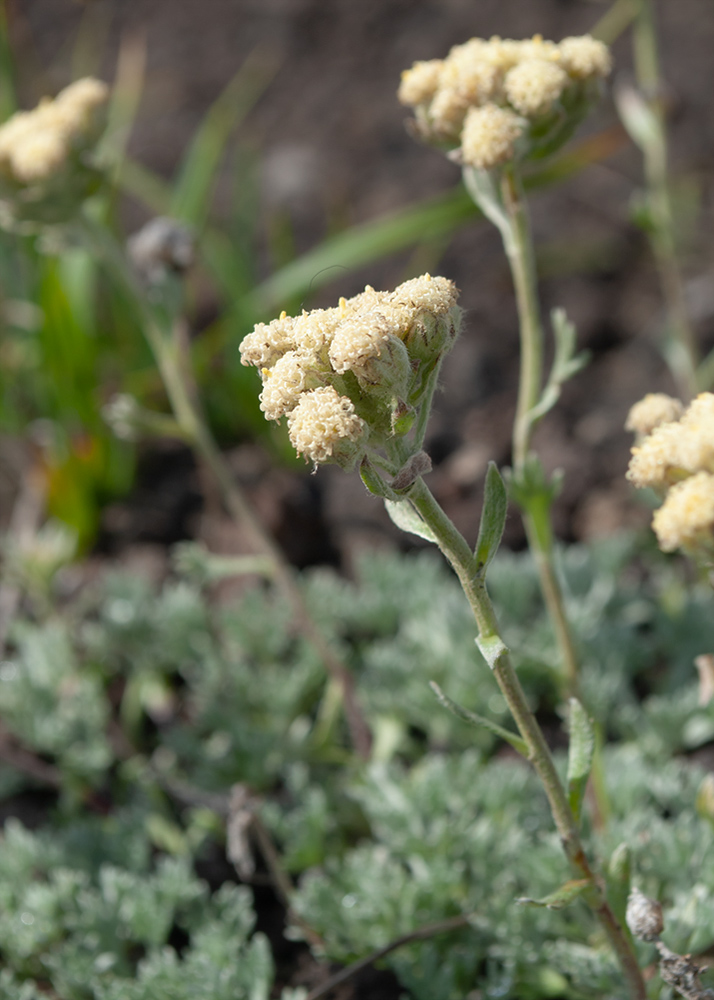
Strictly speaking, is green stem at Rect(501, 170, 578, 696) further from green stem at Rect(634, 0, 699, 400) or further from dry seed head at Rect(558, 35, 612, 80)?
green stem at Rect(634, 0, 699, 400)

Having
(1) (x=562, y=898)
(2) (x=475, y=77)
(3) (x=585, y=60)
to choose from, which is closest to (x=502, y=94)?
(2) (x=475, y=77)

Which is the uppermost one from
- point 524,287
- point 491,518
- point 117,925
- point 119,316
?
point 119,316

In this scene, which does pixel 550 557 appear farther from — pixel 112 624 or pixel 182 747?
pixel 112 624

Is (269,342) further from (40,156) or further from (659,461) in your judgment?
(40,156)

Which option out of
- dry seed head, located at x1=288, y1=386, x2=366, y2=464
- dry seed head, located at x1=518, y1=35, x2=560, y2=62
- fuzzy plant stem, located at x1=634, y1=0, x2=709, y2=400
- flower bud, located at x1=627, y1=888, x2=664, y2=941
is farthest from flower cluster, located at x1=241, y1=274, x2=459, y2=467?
fuzzy plant stem, located at x1=634, y1=0, x2=709, y2=400

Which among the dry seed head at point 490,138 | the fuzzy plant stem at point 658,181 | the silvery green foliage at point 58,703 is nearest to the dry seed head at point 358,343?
the dry seed head at point 490,138

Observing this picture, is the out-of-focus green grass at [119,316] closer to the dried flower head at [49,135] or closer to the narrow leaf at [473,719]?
the dried flower head at [49,135]
